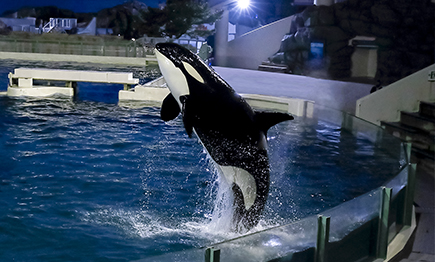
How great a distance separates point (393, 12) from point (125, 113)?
12571mm

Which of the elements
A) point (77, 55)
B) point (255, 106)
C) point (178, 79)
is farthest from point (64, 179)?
point (77, 55)

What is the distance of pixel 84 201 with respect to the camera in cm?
578

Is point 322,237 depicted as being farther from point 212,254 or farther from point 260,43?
point 260,43

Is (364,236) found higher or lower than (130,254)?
higher

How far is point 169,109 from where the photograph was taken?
4.04 meters

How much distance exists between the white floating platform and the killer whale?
982 cm

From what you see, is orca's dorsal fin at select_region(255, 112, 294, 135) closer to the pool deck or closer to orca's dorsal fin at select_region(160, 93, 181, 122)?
orca's dorsal fin at select_region(160, 93, 181, 122)

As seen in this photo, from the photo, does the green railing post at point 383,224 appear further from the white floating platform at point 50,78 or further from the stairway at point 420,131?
the white floating platform at point 50,78

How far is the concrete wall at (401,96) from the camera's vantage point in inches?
352

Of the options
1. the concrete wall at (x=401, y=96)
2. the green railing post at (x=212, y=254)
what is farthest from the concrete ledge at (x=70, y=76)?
the green railing post at (x=212, y=254)

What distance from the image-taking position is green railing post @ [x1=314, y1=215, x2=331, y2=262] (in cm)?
300

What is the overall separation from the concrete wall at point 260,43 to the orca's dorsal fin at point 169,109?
19.9 m

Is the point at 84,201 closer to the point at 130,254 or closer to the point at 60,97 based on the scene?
the point at 130,254

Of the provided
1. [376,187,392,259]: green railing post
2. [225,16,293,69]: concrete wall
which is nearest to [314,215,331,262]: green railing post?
[376,187,392,259]: green railing post
